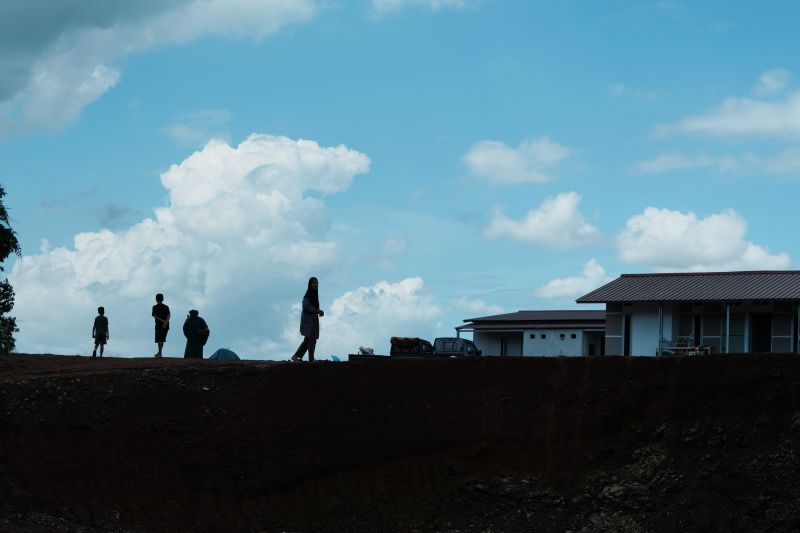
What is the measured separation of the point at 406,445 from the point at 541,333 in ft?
91.3

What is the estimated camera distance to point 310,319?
2030 cm

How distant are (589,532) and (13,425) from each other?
953 centimetres

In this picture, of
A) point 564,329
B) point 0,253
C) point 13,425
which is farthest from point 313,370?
point 564,329

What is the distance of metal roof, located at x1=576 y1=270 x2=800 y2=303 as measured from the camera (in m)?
36.8

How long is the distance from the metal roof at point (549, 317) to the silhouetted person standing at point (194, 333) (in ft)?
83.7

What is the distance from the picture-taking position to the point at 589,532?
1731 cm

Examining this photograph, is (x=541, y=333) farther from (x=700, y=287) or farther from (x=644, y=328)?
(x=700, y=287)

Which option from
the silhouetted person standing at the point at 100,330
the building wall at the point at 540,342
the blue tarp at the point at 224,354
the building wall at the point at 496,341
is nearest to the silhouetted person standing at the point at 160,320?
the silhouetted person standing at the point at 100,330

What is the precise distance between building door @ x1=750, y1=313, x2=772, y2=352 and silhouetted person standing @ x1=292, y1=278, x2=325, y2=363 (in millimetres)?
20767

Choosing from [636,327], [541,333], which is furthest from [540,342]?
[636,327]

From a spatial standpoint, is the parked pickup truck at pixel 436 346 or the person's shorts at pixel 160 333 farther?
the parked pickup truck at pixel 436 346

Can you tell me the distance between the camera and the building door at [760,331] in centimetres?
3675

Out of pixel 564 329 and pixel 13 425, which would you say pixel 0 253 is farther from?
pixel 564 329

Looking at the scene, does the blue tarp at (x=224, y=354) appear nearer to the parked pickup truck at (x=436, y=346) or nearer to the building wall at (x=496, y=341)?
the parked pickup truck at (x=436, y=346)
